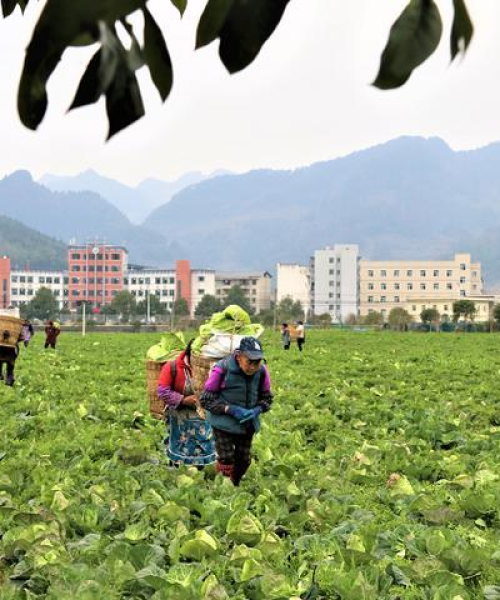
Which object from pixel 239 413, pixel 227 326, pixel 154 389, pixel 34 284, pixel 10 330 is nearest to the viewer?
pixel 239 413

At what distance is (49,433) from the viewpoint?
411 inches

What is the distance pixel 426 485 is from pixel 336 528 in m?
2.15

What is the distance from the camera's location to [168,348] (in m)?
8.02

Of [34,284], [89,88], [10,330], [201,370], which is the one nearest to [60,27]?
[89,88]

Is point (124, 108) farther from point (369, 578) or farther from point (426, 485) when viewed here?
point (426, 485)

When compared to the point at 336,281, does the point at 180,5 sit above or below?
below


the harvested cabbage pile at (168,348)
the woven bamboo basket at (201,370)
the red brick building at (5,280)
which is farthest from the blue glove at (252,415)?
the red brick building at (5,280)

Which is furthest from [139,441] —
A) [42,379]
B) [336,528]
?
[42,379]

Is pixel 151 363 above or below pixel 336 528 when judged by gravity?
above

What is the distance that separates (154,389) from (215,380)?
1326mm

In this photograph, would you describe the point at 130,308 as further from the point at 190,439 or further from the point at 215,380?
the point at 215,380

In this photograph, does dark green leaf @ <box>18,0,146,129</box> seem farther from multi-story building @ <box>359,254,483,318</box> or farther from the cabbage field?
multi-story building @ <box>359,254,483,318</box>

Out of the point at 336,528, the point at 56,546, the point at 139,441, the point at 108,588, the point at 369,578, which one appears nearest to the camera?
the point at 108,588

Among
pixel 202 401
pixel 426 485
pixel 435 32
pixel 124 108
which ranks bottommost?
pixel 426 485
